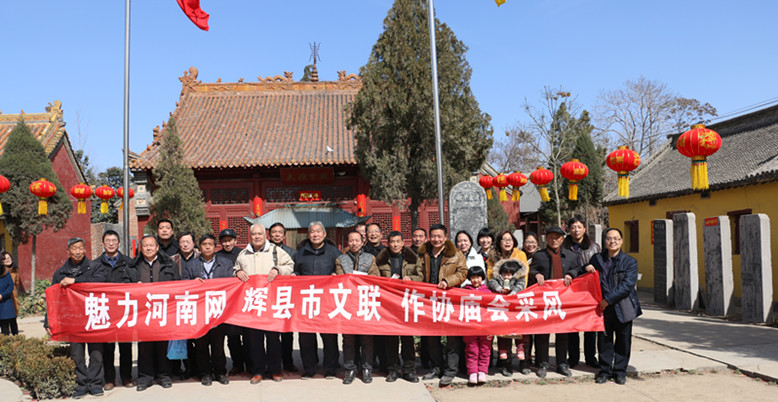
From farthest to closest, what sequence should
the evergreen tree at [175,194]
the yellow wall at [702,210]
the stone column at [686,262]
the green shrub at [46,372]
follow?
the evergreen tree at [175,194]
the yellow wall at [702,210]
the stone column at [686,262]
the green shrub at [46,372]

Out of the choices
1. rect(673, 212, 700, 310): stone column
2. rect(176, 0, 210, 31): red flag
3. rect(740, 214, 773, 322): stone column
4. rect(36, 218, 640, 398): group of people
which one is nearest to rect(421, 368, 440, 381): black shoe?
rect(36, 218, 640, 398): group of people

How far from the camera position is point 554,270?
20.8 feet

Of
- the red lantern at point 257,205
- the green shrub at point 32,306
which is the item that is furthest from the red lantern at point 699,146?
the green shrub at point 32,306

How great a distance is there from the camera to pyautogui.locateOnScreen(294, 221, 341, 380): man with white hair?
6.26 metres

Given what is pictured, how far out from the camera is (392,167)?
1369 cm

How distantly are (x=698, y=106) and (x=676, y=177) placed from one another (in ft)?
78.3

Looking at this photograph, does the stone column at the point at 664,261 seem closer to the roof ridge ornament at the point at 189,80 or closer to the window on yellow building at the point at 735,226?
the window on yellow building at the point at 735,226

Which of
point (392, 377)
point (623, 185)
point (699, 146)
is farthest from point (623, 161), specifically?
point (392, 377)

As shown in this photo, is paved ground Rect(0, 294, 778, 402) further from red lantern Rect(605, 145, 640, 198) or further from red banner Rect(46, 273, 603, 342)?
red lantern Rect(605, 145, 640, 198)

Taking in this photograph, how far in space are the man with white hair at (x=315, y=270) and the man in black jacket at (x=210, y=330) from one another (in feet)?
2.68

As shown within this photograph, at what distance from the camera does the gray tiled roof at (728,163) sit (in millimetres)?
12062

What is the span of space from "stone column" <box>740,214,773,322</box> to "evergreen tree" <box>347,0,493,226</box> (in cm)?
625

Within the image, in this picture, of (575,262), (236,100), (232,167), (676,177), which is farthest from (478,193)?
(236,100)

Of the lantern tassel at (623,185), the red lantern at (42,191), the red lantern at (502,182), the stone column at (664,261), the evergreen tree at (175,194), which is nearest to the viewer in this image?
the lantern tassel at (623,185)
